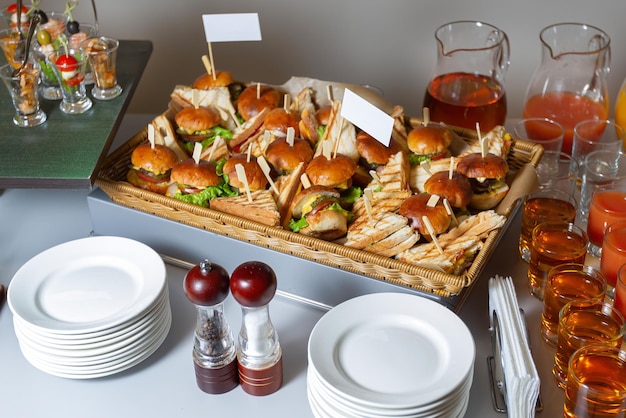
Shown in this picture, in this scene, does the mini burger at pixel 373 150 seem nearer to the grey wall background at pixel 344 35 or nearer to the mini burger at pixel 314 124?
the mini burger at pixel 314 124

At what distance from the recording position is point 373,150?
1.82 meters

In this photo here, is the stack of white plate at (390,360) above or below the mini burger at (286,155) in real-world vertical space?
below

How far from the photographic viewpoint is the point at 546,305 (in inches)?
57.5

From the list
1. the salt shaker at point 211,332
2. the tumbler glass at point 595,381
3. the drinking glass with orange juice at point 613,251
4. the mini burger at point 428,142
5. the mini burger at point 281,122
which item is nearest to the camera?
the tumbler glass at point 595,381

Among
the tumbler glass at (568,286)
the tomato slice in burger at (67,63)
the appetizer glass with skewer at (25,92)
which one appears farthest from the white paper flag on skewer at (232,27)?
the tumbler glass at (568,286)

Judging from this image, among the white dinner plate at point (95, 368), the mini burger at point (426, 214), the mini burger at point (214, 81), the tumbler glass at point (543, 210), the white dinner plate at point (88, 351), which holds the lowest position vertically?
the white dinner plate at point (95, 368)

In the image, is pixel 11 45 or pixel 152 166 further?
pixel 11 45

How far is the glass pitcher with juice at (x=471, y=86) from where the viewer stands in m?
2.01

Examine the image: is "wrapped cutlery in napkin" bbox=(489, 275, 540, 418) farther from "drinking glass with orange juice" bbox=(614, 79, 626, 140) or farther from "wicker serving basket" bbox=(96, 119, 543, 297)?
"drinking glass with orange juice" bbox=(614, 79, 626, 140)

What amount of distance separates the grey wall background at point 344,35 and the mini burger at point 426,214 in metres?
1.13

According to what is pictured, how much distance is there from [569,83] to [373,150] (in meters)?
0.64

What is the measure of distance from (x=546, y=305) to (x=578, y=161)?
587 mm

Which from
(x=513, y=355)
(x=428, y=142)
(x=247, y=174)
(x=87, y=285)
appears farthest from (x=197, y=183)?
(x=513, y=355)

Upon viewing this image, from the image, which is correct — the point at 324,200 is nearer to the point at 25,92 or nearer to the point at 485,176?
the point at 485,176
